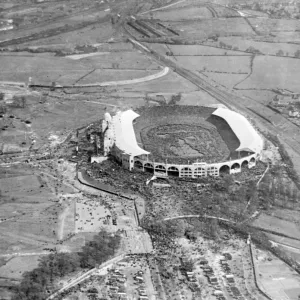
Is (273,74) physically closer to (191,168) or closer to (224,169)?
(224,169)

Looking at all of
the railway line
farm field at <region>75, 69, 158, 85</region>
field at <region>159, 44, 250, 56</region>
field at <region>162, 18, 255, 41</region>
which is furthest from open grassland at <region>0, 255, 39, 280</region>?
field at <region>162, 18, 255, 41</region>

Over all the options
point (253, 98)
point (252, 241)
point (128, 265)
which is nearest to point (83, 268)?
point (128, 265)

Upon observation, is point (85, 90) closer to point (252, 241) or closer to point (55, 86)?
point (55, 86)

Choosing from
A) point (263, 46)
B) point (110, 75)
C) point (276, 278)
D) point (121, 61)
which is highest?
point (263, 46)

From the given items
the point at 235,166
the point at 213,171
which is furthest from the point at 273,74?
the point at 213,171

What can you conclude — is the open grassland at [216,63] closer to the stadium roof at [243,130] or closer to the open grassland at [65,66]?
the open grassland at [65,66]

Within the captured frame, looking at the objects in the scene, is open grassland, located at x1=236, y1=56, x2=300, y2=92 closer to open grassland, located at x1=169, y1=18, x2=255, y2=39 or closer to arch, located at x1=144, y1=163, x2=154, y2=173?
open grassland, located at x1=169, y1=18, x2=255, y2=39
